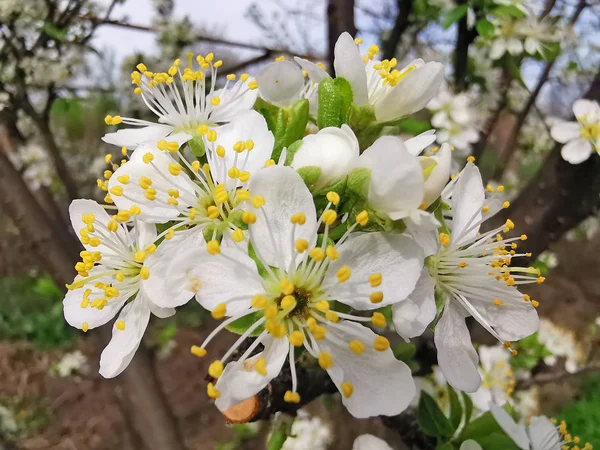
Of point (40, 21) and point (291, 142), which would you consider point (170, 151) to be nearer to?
point (291, 142)

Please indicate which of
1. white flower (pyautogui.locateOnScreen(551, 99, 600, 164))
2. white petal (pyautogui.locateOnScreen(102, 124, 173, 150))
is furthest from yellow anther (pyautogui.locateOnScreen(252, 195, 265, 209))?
white flower (pyautogui.locateOnScreen(551, 99, 600, 164))

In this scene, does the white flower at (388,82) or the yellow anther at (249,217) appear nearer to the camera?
the yellow anther at (249,217)

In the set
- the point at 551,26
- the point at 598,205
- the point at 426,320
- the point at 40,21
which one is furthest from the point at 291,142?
the point at 40,21

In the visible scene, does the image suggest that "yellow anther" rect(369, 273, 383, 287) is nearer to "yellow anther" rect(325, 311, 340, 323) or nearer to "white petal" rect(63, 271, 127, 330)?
"yellow anther" rect(325, 311, 340, 323)

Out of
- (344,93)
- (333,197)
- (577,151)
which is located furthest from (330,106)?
(577,151)

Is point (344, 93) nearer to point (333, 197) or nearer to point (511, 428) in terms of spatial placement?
point (333, 197)

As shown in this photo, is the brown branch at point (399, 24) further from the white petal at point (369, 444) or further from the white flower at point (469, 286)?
the white petal at point (369, 444)

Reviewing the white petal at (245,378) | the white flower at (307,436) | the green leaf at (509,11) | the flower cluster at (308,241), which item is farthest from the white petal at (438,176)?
the white flower at (307,436)
